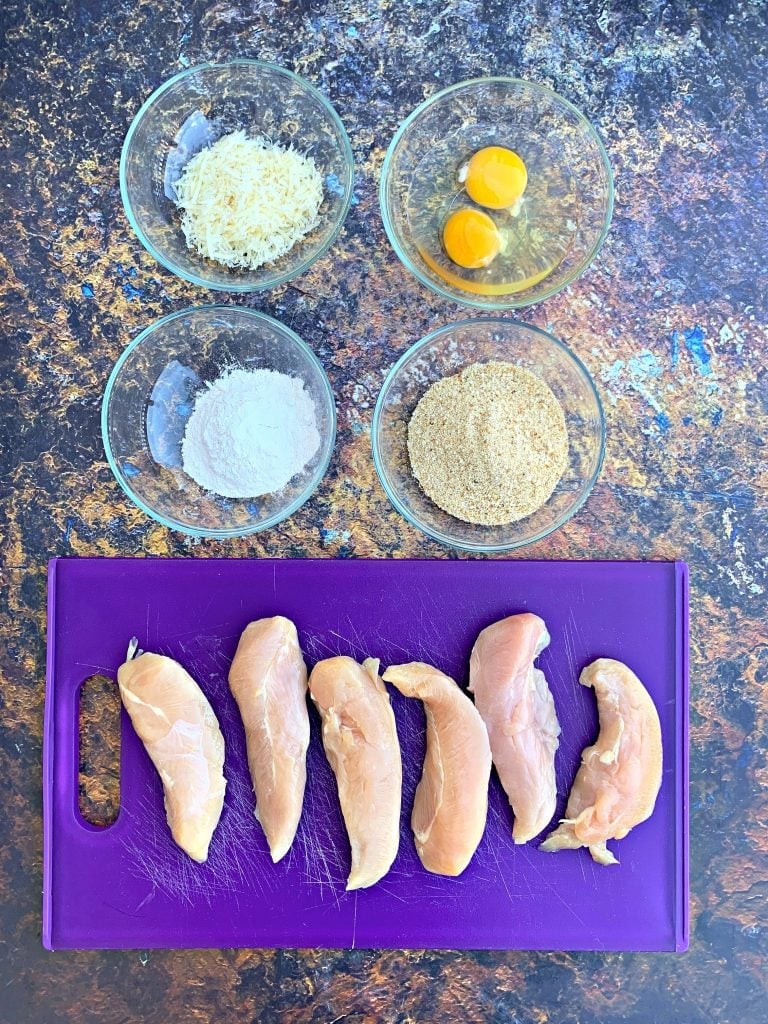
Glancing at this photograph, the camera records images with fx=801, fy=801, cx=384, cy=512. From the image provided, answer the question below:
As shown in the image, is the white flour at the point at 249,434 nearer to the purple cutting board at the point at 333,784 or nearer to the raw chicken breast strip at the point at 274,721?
the purple cutting board at the point at 333,784

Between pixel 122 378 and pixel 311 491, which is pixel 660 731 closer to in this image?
pixel 311 491

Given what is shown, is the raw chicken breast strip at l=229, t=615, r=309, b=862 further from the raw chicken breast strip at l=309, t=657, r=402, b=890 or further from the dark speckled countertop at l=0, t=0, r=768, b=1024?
the dark speckled countertop at l=0, t=0, r=768, b=1024

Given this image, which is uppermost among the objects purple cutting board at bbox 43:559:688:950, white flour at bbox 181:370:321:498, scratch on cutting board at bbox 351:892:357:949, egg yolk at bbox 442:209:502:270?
egg yolk at bbox 442:209:502:270

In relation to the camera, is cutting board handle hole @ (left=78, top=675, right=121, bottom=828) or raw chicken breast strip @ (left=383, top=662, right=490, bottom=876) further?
cutting board handle hole @ (left=78, top=675, right=121, bottom=828)

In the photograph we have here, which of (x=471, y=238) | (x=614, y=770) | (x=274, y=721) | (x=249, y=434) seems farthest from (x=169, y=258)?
(x=614, y=770)

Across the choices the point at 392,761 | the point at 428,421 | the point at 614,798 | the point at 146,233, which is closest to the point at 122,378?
the point at 146,233

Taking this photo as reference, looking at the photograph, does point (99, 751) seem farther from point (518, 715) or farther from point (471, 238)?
point (471, 238)

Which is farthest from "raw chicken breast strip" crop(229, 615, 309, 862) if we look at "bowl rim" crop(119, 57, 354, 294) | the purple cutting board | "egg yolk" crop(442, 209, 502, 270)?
"egg yolk" crop(442, 209, 502, 270)
